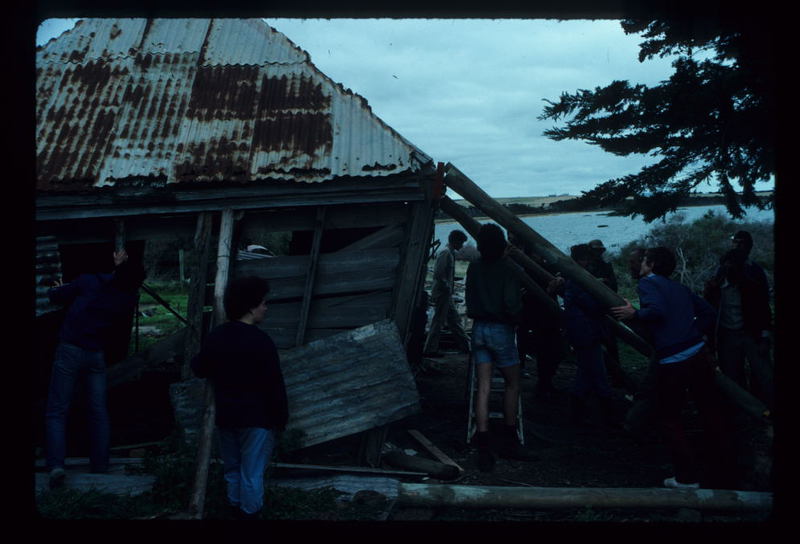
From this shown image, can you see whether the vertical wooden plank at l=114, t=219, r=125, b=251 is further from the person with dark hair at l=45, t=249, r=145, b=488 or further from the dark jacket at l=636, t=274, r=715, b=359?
the dark jacket at l=636, t=274, r=715, b=359

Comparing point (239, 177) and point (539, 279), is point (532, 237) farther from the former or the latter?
point (239, 177)

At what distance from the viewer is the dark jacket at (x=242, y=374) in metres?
4.11

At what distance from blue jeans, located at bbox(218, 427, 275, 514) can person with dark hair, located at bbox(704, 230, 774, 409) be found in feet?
18.6

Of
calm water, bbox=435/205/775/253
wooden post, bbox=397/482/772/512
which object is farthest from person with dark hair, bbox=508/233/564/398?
calm water, bbox=435/205/775/253

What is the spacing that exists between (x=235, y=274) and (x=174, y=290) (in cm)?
2550

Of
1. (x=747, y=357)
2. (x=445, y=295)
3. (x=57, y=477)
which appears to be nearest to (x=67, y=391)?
(x=57, y=477)

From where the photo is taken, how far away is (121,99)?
7031mm

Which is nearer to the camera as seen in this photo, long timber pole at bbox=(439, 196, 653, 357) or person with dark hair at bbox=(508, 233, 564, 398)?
long timber pole at bbox=(439, 196, 653, 357)

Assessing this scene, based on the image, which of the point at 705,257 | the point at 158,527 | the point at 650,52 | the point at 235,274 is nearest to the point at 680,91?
the point at 650,52

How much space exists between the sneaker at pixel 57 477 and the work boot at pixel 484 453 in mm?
4179

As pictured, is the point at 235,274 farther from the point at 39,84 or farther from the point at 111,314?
the point at 39,84

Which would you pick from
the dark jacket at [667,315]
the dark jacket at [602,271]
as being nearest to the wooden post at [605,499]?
the dark jacket at [667,315]

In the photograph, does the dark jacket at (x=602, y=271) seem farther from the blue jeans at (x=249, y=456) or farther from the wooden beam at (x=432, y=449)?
the blue jeans at (x=249, y=456)

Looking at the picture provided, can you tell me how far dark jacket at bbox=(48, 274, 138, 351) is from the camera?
17.8 ft
